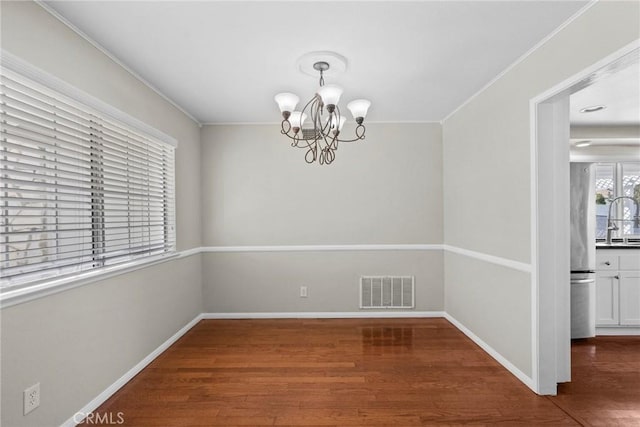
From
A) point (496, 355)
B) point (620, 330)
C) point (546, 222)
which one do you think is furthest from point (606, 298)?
point (546, 222)

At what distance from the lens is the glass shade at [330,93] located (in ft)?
7.09

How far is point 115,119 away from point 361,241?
278 centimetres

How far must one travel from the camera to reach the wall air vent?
395 cm

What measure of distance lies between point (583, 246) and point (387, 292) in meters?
2.03

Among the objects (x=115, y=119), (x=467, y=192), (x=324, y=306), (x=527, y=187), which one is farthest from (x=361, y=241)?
(x=115, y=119)

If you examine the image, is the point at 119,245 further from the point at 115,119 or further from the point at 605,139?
the point at 605,139

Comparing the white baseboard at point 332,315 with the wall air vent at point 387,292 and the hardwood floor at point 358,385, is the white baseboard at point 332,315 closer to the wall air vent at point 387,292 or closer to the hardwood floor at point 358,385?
the wall air vent at point 387,292

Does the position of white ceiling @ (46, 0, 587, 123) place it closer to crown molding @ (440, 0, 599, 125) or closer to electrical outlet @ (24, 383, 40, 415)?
crown molding @ (440, 0, 599, 125)

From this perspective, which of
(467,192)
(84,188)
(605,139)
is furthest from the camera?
(605,139)

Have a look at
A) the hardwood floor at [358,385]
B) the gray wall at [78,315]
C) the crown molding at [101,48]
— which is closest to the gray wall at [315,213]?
the hardwood floor at [358,385]

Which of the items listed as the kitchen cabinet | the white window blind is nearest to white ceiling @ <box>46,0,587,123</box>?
the white window blind

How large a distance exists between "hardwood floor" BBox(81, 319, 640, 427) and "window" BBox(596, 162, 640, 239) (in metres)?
1.57

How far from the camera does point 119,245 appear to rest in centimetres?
244

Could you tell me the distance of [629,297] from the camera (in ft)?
10.9
